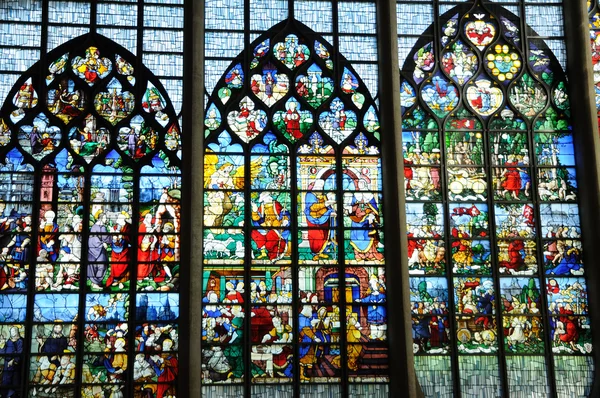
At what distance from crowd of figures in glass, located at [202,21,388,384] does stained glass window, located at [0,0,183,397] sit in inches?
22.5

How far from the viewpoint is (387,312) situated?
412 inches

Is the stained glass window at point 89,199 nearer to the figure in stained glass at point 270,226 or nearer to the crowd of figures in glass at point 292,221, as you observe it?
the crowd of figures in glass at point 292,221

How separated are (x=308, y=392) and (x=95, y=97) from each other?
4.39 metres

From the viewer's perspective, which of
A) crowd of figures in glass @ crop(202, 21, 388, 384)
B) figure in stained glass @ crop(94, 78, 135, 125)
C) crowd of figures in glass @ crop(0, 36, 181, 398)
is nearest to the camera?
crowd of figures in glass @ crop(0, 36, 181, 398)

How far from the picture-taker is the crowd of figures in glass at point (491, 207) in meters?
10.5

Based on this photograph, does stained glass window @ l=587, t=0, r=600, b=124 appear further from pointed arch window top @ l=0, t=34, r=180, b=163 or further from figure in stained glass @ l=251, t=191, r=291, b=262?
pointed arch window top @ l=0, t=34, r=180, b=163

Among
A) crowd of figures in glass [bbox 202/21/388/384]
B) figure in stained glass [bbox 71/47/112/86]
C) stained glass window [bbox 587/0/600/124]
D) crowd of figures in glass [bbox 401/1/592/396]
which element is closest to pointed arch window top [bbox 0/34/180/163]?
figure in stained glass [bbox 71/47/112/86]

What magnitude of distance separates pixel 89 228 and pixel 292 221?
7.88 ft

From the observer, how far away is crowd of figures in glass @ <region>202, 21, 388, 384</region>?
33.8 ft

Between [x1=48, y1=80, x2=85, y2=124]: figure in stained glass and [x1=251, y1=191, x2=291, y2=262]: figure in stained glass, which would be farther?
[x1=48, y1=80, x2=85, y2=124]: figure in stained glass

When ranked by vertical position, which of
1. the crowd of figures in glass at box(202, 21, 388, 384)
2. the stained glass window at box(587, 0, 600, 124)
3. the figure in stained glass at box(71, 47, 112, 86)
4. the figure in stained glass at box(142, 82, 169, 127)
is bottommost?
the crowd of figures in glass at box(202, 21, 388, 384)

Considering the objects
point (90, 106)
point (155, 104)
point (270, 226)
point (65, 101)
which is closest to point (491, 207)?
point (270, 226)

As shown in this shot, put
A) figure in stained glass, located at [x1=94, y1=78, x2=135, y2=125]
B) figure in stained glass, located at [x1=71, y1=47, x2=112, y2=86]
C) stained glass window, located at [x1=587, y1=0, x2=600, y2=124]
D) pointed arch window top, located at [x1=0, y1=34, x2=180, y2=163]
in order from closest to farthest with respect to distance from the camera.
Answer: pointed arch window top, located at [x1=0, y1=34, x2=180, y2=163]
figure in stained glass, located at [x1=94, y1=78, x2=135, y2=125]
figure in stained glass, located at [x1=71, y1=47, x2=112, y2=86]
stained glass window, located at [x1=587, y1=0, x2=600, y2=124]

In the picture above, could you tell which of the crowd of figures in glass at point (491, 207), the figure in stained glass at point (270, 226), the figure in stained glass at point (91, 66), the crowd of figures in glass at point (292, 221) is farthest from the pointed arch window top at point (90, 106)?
the crowd of figures in glass at point (491, 207)
